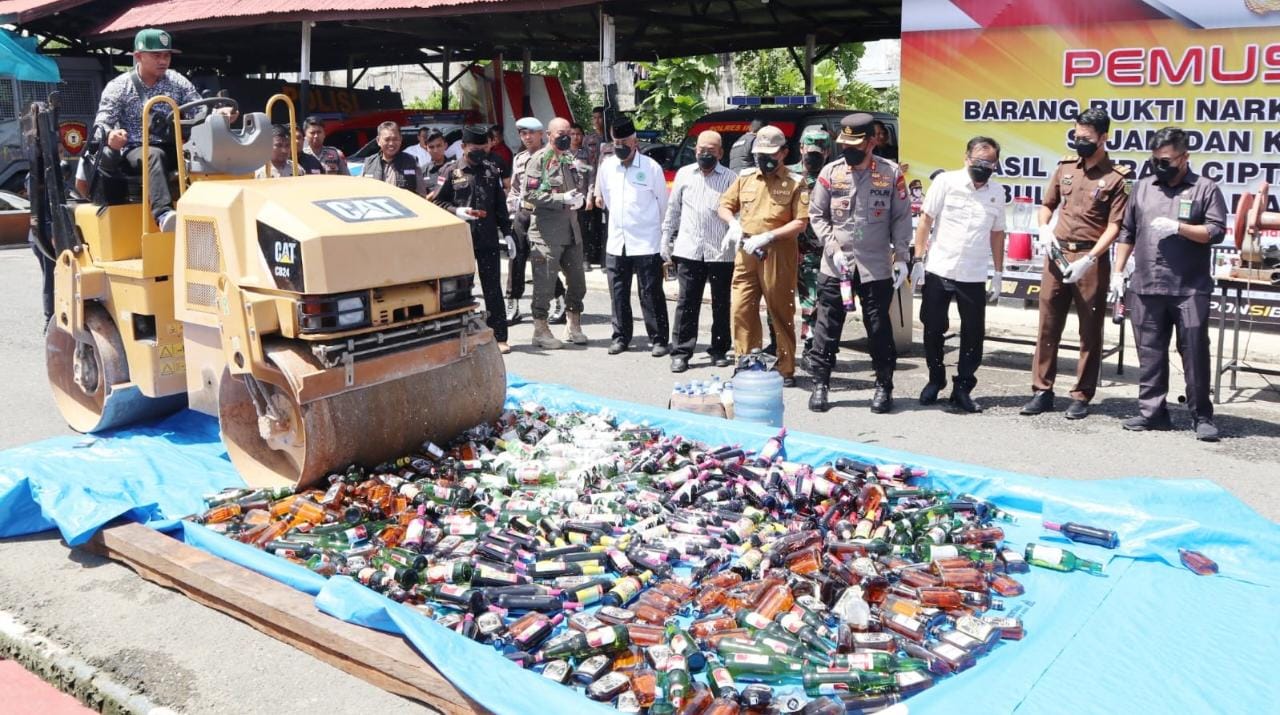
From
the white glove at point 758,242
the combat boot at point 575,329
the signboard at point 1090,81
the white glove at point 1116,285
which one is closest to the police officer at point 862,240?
the white glove at point 758,242

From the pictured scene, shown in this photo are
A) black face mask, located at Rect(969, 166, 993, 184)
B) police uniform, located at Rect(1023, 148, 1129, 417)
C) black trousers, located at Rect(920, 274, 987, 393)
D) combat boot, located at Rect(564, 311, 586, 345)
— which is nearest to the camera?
police uniform, located at Rect(1023, 148, 1129, 417)

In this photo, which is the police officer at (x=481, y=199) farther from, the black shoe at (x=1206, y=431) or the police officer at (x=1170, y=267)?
the black shoe at (x=1206, y=431)

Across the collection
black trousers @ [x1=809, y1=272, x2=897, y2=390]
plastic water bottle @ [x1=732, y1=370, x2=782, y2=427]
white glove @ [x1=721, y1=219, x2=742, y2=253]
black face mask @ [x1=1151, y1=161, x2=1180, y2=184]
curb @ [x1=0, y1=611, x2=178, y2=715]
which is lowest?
curb @ [x1=0, y1=611, x2=178, y2=715]

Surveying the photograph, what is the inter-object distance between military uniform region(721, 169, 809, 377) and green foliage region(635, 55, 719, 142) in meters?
15.3

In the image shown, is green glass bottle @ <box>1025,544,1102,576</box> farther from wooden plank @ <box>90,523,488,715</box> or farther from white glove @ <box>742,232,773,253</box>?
white glove @ <box>742,232,773,253</box>

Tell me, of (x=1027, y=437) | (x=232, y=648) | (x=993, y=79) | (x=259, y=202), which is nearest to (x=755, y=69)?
(x=993, y=79)

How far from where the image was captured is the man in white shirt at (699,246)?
9531 mm

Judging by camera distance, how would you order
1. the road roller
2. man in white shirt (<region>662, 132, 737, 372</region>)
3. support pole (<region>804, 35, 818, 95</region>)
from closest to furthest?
the road roller
man in white shirt (<region>662, 132, 737, 372</region>)
support pole (<region>804, 35, 818, 95</region>)

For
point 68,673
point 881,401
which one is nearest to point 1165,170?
point 881,401

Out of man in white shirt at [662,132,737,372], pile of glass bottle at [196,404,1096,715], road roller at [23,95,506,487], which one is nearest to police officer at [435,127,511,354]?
man in white shirt at [662,132,737,372]

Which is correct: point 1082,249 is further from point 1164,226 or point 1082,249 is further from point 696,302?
point 696,302

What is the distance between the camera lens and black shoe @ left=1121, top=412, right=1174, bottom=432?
771cm

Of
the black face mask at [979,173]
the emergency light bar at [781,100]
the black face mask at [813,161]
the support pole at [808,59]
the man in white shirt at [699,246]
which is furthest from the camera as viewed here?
the support pole at [808,59]

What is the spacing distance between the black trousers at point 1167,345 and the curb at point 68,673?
644cm
